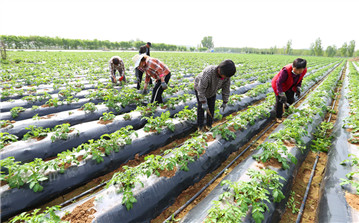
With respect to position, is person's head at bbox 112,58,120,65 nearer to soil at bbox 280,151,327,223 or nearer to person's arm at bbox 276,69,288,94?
person's arm at bbox 276,69,288,94

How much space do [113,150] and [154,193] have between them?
1.39 meters

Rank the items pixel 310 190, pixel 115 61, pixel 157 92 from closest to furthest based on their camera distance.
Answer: pixel 310 190
pixel 157 92
pixel 115 61

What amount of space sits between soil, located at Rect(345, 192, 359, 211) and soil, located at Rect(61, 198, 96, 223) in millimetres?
3327

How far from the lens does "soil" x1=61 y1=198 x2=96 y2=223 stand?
2.10 meters

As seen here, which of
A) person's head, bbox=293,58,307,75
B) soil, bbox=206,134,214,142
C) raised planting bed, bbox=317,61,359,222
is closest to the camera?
raised planting bed, bbox=317,61,359,222

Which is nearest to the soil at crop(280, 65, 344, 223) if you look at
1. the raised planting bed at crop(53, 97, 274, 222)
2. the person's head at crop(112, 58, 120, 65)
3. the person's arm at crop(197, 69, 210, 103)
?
the raised planting bed at crop(53, 97, 274, 222)

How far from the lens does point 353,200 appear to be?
2312mm

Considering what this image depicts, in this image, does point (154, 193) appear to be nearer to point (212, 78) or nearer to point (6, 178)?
point (6, 178)

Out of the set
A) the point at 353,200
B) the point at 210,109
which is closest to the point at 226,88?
the point at 210,109

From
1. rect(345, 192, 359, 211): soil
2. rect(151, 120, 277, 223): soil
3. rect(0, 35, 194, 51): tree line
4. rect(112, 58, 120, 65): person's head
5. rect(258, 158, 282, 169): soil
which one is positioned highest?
rect(0, 35, 194, 51): tree line

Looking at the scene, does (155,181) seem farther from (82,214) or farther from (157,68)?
(157,68)

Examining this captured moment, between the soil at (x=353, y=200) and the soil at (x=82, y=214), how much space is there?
333 centimetres

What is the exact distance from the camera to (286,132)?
383 cm

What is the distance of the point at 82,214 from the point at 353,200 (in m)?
3.54
